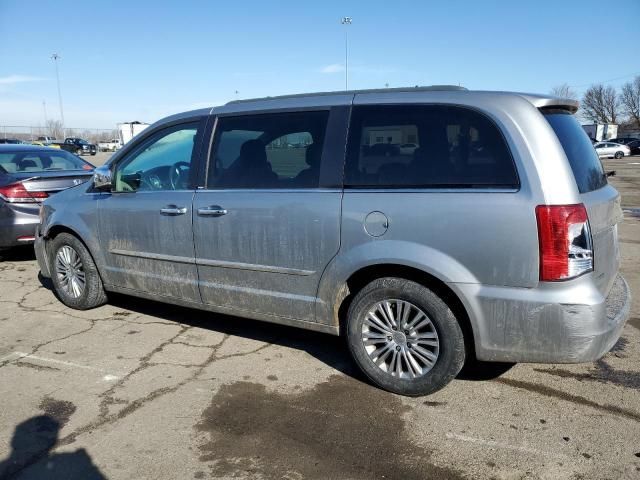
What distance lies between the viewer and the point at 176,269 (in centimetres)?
420

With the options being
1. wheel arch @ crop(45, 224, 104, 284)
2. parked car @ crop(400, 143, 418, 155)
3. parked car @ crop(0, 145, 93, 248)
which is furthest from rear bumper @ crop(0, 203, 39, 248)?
parked car @ crop(400, 143, 418, 155)

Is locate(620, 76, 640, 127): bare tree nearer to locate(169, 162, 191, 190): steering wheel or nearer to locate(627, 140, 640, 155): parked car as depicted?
locate(627, 140, 640, 155): parked car

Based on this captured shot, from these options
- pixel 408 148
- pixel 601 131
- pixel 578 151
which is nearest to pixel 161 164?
pixel 408 148

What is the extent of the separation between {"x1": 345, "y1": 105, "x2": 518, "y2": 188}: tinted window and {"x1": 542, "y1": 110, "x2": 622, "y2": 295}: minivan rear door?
400 millimetres

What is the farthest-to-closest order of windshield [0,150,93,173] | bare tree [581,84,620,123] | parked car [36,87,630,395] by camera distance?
bare tree [581,84,620,123] < windshield [0,150,93,173] < parked car [36,87,630,395]

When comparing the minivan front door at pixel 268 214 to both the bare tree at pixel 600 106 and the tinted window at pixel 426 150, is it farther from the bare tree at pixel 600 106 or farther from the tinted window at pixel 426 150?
the bare tree at pixel 600 106

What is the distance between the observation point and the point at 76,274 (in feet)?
16.8

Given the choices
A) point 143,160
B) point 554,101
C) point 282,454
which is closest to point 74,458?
point 282,454

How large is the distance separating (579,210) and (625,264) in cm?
456

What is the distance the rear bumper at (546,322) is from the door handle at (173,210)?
224cm

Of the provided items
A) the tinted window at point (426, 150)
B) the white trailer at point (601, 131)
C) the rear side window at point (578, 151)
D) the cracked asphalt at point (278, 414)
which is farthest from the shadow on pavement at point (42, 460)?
the white trailer at point (601, 131)

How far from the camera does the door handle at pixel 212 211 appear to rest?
383 cm

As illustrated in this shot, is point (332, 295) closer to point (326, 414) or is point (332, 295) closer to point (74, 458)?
point (326, 414)

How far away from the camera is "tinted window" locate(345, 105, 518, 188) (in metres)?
2.98
